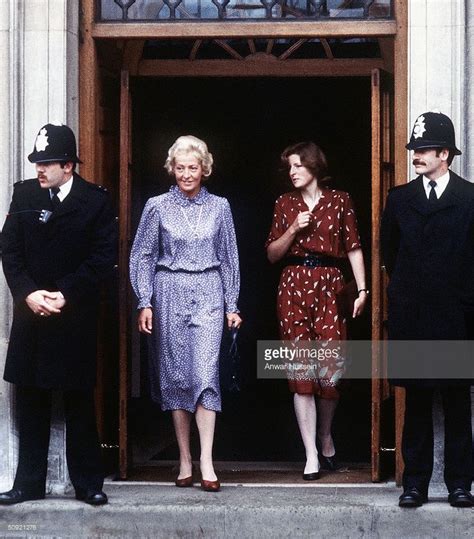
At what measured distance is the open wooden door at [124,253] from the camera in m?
8.06

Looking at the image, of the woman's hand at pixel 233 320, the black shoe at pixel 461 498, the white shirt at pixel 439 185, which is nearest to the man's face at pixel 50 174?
the woman's hand at pixel 233 320

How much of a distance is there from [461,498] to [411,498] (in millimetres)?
259

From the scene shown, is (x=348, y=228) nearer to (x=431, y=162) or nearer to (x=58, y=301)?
(x=431, y=162)

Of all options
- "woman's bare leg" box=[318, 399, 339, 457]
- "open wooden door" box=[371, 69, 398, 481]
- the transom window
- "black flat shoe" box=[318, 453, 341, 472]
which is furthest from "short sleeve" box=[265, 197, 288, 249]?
"black flat shoe" box=[318, 453, 341, 472]

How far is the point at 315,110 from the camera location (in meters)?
13.8

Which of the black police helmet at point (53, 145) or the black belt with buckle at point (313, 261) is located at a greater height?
the black police helmet at point (53, 145)

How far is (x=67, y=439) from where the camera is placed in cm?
735

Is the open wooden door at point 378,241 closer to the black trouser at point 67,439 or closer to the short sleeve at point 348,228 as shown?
the short sleeve at point 348,228

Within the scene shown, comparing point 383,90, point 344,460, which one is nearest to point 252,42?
point 383,90

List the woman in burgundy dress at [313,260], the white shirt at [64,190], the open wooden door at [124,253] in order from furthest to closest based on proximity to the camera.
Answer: the woman in burgundy dress at [313,260] < the open wooden door at [124,253] < the white shirt at [64,190]

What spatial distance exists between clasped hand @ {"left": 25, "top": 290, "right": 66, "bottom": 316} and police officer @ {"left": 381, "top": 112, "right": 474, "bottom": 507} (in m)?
1.76

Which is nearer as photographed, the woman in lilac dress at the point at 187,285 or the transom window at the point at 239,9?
the woman in lilac dress at the point at 187,285

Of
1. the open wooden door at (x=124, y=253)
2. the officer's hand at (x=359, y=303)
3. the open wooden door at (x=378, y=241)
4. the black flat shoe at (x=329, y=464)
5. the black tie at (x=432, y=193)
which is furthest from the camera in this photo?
the black flat shoe at (x=329, y=464)

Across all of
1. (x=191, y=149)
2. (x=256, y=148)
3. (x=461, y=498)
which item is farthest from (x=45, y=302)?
(x=256, y=148)
